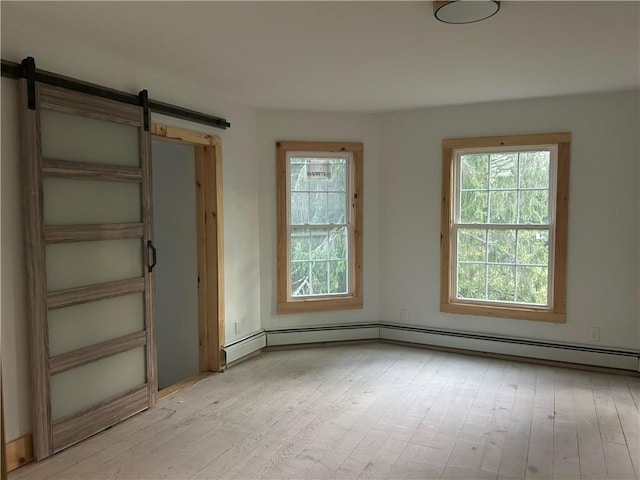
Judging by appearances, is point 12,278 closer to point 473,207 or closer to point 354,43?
point 354,43

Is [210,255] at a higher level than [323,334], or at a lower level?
higher

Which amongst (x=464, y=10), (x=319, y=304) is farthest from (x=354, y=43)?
(x=319, y=304)

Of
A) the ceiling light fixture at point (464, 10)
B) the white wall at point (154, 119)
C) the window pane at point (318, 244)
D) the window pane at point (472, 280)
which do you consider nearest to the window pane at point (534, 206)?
the window pane at point (472, 280)

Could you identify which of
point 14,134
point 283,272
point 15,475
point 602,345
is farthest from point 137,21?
point 602,345

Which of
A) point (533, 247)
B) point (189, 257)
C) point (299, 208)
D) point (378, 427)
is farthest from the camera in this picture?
point (299, 208)

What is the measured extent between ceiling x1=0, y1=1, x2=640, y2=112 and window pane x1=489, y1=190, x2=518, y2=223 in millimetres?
949

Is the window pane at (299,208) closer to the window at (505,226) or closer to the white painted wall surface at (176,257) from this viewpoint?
the white painted wall surface at (176,257)

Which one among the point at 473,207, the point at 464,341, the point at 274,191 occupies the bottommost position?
the point at 464,341

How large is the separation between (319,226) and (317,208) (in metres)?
0.19

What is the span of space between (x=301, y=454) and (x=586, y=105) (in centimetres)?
371

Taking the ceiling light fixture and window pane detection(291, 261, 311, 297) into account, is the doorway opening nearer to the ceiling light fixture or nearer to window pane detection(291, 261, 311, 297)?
window pane detection(291, 261, 311, 297)

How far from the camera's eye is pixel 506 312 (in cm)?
455

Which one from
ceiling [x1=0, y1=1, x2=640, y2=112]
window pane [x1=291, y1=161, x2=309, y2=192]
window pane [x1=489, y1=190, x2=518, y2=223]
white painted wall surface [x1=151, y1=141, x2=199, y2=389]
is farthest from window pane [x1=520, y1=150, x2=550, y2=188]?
white painted wall surface [x1=151, y1=141, x2=199, y2=389]

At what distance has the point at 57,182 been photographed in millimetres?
2768
